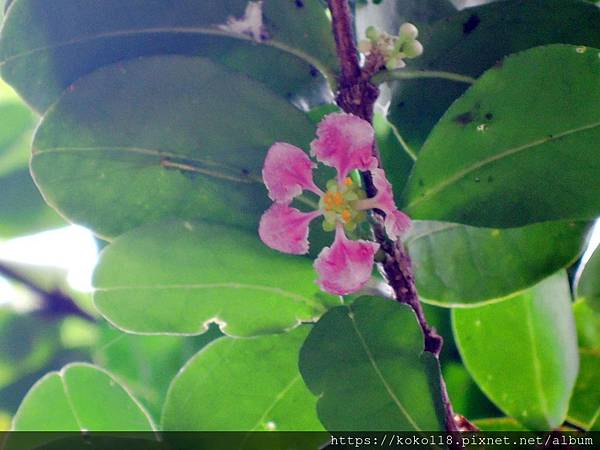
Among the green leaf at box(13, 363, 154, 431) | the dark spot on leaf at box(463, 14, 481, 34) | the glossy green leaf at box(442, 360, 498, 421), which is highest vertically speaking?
the dark spot on leaf at box(463, 14, 481, 34)

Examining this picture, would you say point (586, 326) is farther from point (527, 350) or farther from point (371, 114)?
point (371, 114)

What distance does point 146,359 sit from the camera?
1202 millimetres

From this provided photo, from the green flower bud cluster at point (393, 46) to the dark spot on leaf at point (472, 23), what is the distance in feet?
0.22

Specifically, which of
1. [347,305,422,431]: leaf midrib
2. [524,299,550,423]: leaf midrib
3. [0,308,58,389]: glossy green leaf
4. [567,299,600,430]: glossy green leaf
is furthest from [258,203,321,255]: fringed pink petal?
[0,308,58,389]: glossy green leaf

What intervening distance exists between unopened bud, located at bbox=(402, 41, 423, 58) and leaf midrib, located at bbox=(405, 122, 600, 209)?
5.6 inches

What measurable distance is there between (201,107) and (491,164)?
0.32 m

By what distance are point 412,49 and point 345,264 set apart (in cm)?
25

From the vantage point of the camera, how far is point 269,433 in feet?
2.91

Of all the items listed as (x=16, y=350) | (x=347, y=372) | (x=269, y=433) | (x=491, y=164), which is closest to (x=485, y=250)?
(x=491, y=164)

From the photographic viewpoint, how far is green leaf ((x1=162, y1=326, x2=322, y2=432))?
0.86 m

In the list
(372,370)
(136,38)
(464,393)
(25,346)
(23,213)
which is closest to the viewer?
(372,370)

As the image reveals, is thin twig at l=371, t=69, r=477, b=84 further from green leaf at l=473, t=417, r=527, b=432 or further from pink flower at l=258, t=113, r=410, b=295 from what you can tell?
green leaf at l=473, t=417, r=527, b=432

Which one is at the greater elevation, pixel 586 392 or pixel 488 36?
pixel 488 36

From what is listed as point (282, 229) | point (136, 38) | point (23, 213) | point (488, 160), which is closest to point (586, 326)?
point (488, 160)
